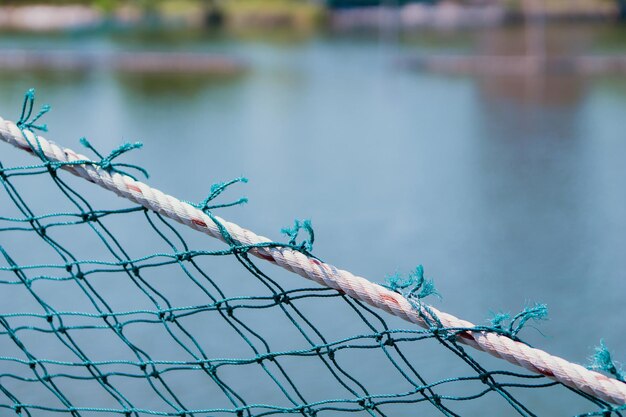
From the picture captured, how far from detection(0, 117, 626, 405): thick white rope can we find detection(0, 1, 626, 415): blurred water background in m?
1.53

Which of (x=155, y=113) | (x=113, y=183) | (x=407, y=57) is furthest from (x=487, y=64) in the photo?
(x=113, y=183)

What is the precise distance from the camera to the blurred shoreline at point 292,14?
803 inches

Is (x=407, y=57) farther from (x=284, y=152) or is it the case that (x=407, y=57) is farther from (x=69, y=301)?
(x=69, y=301)

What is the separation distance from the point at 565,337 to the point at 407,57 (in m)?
10.8

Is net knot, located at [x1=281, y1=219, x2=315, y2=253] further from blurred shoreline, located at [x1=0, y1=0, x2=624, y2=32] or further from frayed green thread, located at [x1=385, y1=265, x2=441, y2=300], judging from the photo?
blurred shoreline, located at [x1=0, y1=0, x2=624, y2=32]

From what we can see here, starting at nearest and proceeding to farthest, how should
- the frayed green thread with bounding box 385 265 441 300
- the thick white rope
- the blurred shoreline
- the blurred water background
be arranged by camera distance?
1. the thick white rope
2. the frayed green thread with bounding box 385 265 441 300
3. the blurred water background
4. the blurred shoreline

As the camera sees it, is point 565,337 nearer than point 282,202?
Yes

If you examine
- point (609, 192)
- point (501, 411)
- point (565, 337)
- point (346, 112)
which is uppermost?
point (346, 112)

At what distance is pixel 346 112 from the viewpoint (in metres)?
8.91

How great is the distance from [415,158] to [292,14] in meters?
16.0

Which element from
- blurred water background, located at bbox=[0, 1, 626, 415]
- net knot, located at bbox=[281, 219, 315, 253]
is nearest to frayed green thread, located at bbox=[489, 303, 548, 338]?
net knot, located at bbox=[281, 219, 315, 253]

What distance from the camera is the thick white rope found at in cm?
115

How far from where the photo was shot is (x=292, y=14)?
22.0 meters

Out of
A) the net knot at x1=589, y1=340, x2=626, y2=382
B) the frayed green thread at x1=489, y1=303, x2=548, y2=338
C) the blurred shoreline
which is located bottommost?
the net knot at x1=589, y1=340, x2=626, y2=382
